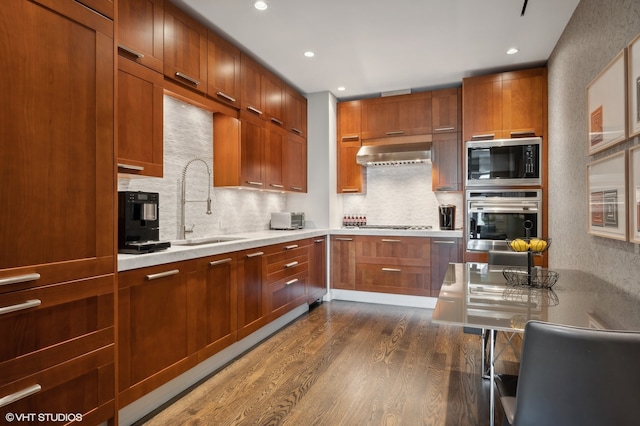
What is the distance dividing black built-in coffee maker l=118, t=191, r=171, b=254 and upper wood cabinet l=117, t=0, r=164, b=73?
0.90 meters

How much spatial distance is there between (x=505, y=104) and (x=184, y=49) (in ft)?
10.7

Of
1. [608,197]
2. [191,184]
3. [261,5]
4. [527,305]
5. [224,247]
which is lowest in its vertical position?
[527,305]

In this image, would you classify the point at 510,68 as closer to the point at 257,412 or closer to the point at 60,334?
the point at 257,412

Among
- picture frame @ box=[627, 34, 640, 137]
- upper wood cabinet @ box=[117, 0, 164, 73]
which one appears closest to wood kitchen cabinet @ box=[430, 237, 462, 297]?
picture frame @ box=[627, 34, 640, 137]

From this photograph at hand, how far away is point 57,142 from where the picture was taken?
138cm

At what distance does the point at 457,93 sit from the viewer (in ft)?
13.7

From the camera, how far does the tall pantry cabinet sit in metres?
1.24

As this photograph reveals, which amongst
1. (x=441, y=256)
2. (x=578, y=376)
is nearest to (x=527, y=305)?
(x=578, y=376)

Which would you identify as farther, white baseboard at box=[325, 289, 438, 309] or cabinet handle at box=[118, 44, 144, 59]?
white baseboard at box=[325, 289, 438, 309]

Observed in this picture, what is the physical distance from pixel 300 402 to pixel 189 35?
2702 millimetres

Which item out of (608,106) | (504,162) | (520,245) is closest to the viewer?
(520,245)

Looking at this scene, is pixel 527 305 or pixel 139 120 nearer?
pixel 527 305

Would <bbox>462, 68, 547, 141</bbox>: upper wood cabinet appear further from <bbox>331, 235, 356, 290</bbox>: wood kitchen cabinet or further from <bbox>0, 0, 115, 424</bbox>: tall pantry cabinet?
<bbox>0, 0, 115, 424</bbox>: tall pantry cabinet

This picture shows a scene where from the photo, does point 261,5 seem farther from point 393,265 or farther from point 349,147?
point 393,265
